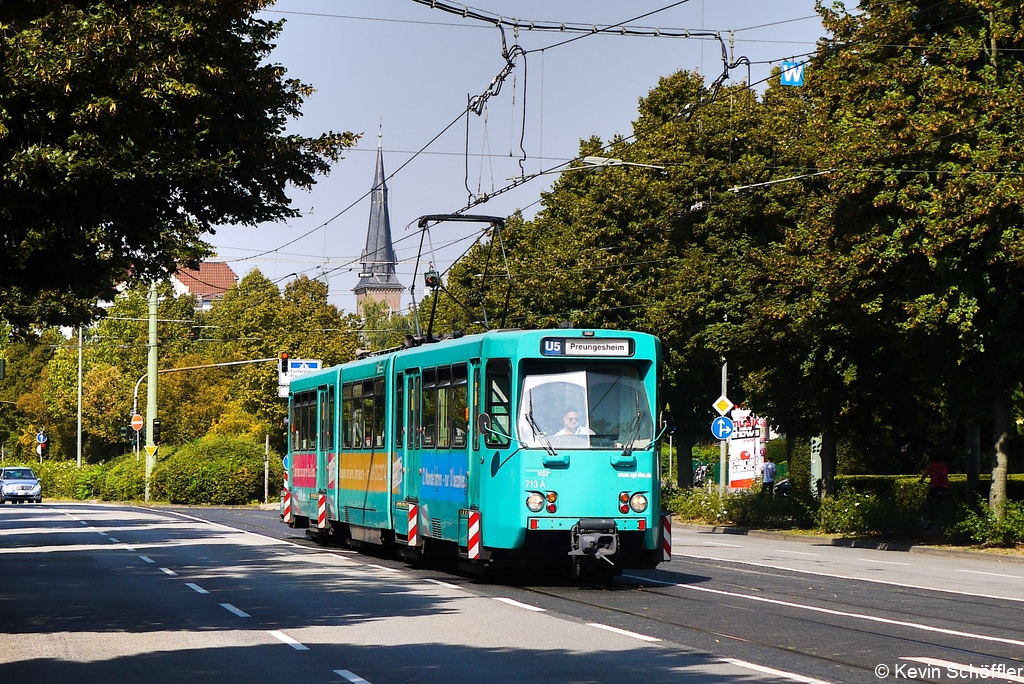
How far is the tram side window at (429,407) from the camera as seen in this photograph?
20633mm

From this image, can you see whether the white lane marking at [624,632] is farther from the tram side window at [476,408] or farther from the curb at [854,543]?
the curb at [854,543]

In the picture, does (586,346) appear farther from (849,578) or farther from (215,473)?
(215,473)

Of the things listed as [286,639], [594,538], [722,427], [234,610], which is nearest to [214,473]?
[722,427]

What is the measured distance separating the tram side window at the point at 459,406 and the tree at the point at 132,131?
3.26 m

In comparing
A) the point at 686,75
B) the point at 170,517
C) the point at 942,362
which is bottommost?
the point at 170,517

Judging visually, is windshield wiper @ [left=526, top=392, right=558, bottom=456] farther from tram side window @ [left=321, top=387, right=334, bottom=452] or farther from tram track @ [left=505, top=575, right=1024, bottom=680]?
tram side window @ [left=321, top=387, right=334, bottom=452]

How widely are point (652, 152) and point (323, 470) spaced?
22.2 metres

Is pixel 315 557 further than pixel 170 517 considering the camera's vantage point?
No

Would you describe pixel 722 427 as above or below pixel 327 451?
above

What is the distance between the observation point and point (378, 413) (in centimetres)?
2373

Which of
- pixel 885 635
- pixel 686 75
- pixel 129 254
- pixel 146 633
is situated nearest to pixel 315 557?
pixel 129 254

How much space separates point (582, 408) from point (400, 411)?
4.88 m

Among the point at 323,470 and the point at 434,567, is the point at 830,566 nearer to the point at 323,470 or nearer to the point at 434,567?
the point at 434,567

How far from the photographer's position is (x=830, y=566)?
23656mm
